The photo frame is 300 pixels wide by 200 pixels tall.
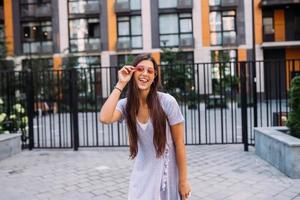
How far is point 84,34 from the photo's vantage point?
120ft

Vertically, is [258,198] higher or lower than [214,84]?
lower

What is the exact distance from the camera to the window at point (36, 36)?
37375 millimetres

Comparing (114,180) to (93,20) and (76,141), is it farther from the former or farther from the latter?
(93,20)

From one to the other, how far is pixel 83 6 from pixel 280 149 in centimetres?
3163

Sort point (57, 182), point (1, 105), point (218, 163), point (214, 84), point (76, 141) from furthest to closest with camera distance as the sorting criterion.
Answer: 1. point (214, 84)
2. point (1, 105)
3. point (76, 141)
4. point (218, 163)
5. point (57, 182)

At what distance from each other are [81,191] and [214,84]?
A: 743cm

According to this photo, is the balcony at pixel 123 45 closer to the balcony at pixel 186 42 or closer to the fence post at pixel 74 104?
the balcony at pixel 186 42

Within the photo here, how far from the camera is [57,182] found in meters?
7.11

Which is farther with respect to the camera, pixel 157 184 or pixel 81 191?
pixel 81 191

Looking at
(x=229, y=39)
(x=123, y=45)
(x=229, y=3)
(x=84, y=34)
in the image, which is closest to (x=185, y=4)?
(x=229, y=3)

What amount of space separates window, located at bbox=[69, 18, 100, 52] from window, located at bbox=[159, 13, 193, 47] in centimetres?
572

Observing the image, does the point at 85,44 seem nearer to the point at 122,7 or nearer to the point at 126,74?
the point at 122,7

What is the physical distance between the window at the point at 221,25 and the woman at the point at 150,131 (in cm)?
3286

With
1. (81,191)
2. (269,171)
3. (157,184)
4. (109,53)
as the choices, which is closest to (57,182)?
(81,191)
